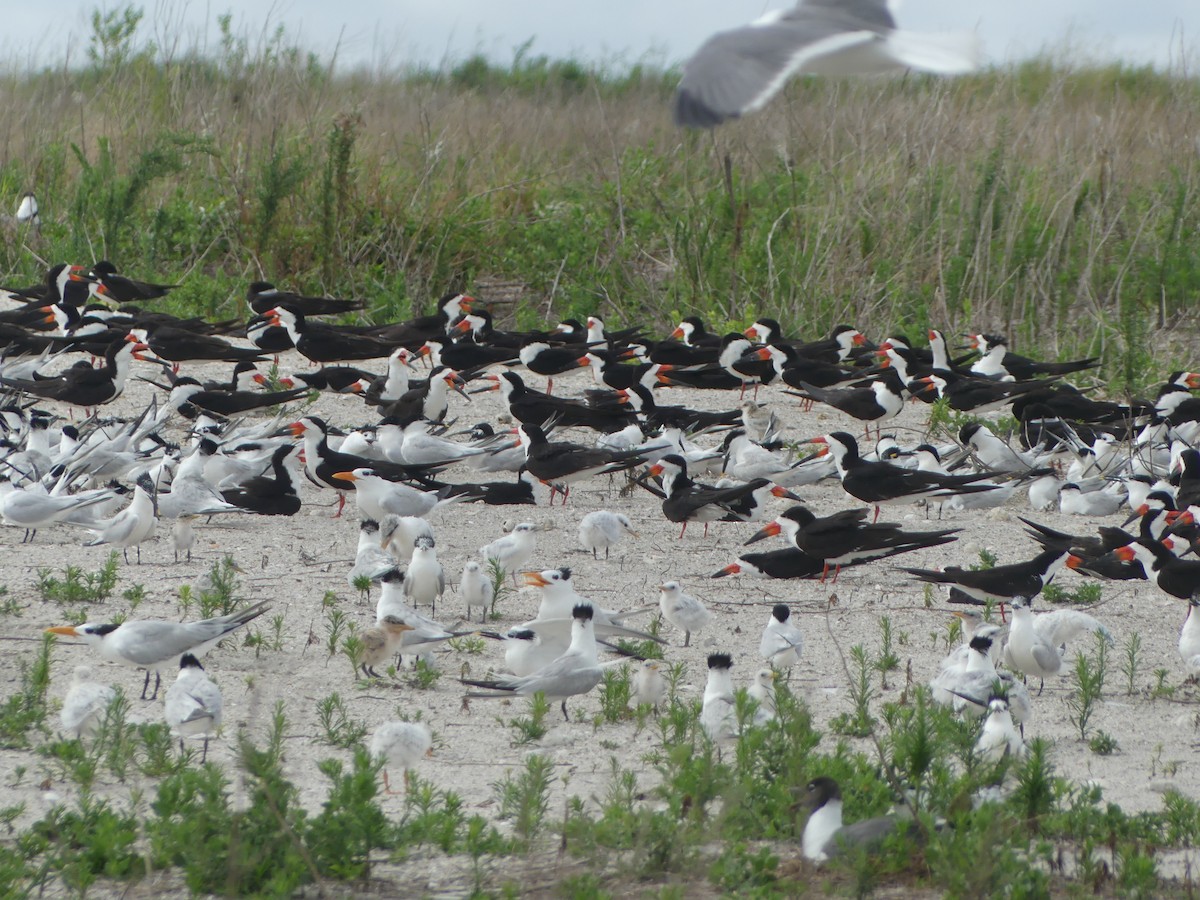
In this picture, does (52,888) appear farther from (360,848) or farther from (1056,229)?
(1056,229)

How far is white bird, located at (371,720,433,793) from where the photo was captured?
14.6 feet

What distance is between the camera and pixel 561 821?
4.11 m

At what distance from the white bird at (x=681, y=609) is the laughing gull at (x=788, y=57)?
2.39m

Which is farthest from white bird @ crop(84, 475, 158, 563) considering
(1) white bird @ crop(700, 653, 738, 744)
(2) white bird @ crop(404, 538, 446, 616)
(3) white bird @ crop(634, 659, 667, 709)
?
(1) white bird @ crop(700, 653, 738, 744)

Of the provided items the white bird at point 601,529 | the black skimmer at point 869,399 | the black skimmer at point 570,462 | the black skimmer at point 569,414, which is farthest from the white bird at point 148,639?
the black skimmer at point 869,399

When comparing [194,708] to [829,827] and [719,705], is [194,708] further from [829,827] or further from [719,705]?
[829,827]

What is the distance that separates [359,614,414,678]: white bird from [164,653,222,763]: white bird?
2.52ft

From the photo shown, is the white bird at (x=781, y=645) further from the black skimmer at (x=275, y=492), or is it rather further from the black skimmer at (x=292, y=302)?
the black skimmer at (x=292, y=302)

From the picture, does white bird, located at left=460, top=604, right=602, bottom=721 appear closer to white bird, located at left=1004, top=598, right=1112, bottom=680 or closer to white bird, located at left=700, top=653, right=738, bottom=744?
white bird, located at left=700, top=653, right=738, bottom=744

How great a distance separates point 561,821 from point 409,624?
5.30 ft

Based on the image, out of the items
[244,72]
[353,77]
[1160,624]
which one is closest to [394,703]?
[1160,624]

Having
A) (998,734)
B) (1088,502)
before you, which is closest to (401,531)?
(998,734)

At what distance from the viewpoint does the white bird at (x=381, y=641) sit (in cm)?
544

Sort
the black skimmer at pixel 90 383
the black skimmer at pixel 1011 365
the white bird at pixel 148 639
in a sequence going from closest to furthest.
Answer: the white bird at pixel 148 639 → the black skimmer at pixel 90 383 → the black skimmer at pixel 1011 365
